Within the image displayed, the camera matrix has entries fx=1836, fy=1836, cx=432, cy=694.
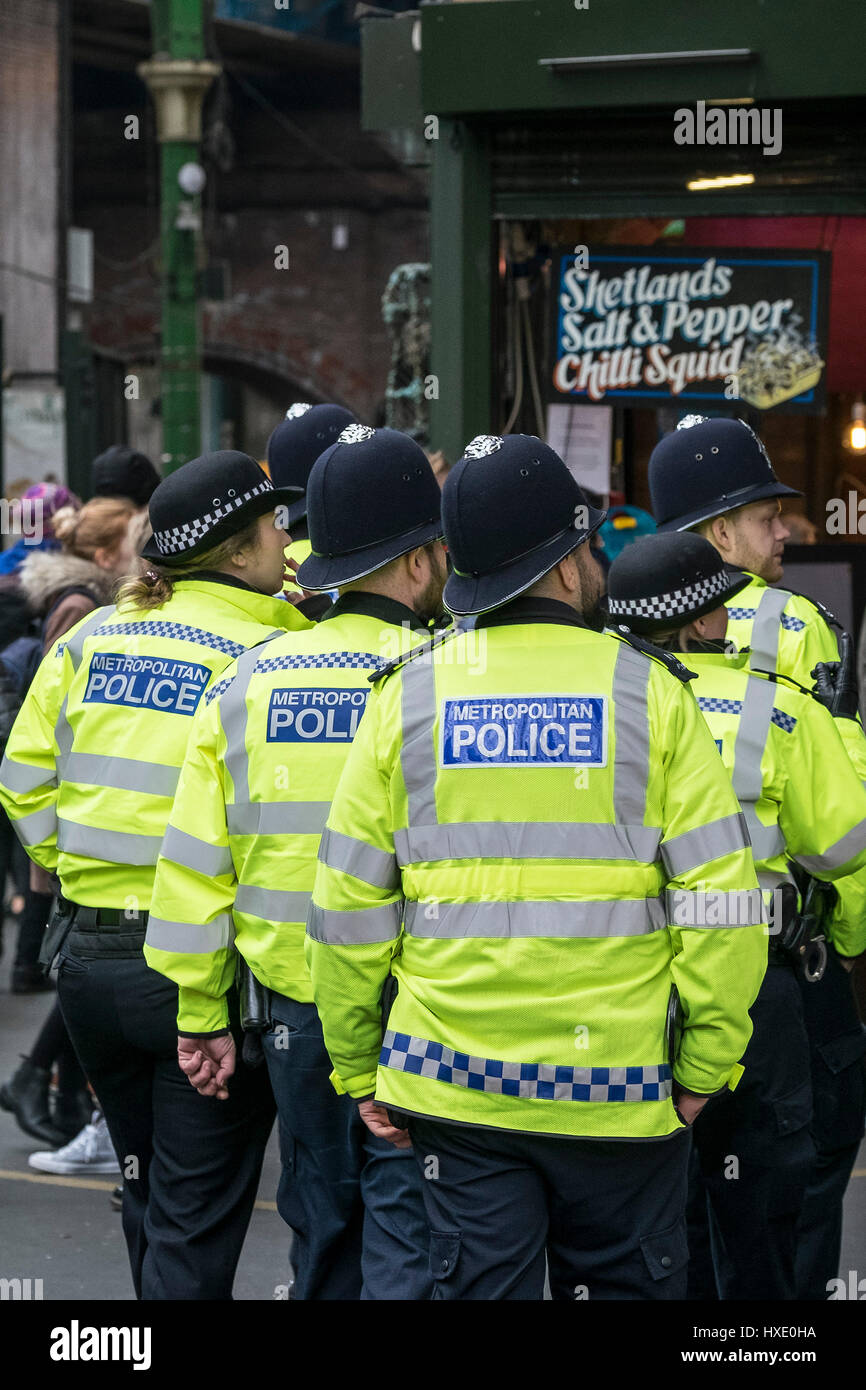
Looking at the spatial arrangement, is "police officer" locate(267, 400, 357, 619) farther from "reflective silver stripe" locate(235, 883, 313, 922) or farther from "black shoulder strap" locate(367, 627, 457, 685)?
"black shoulder strap" locate(367, 627, 457, 685)

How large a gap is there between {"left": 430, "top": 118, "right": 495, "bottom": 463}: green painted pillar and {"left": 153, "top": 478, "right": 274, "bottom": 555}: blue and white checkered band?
3.27m

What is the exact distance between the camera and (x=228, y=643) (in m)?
4.11

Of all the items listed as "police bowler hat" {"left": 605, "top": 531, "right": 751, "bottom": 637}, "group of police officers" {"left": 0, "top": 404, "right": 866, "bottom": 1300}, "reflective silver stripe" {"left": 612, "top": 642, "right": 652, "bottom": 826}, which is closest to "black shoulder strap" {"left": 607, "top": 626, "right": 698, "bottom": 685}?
"group of police officers" {"left": 0, "top": 404, "right": 866, "bottom": 1300}

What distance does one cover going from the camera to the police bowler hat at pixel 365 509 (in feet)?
12.2

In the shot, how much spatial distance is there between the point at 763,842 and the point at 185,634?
135 cm

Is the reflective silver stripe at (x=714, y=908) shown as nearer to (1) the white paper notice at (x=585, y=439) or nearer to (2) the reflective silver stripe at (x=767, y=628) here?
(2) the reflective silver stripe at (x=767, y=628)

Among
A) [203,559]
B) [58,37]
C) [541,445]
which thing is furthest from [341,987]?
[58,37]

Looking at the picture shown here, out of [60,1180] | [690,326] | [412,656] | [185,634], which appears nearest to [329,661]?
[412,656]

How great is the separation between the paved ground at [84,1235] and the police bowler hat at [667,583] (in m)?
2.18

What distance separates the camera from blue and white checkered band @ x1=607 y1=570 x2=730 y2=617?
399 centimetres

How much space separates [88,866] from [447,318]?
3.99 metres

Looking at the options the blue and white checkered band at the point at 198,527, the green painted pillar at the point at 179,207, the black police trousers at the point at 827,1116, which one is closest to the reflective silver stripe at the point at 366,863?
the blue and white checkered band at the point at 198,527

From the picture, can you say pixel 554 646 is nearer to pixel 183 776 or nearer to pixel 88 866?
pixel 183 776

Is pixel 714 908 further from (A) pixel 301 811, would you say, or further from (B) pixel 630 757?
(A) pixel 301 811
